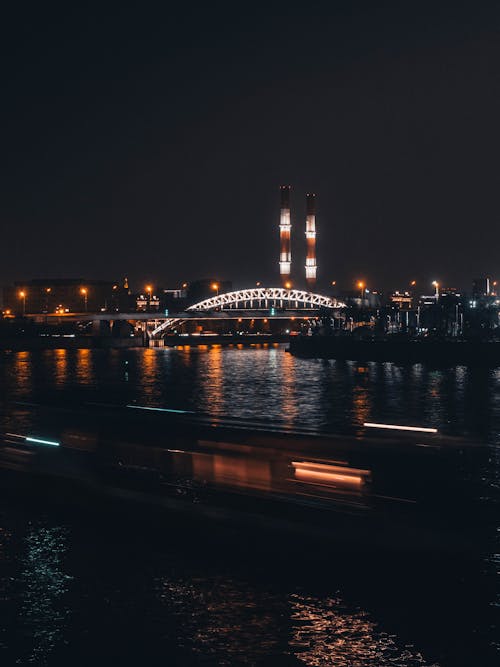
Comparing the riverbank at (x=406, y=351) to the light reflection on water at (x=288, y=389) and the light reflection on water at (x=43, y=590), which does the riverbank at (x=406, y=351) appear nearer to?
the light reflection on water at (x=288, y=389)

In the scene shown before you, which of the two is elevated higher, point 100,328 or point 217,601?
point 100,328

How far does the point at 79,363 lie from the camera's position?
317 ft

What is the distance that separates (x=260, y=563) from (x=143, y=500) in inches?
172

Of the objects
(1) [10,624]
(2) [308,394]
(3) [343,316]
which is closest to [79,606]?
(1) [10,624]

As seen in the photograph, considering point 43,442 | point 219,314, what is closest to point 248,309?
point 219,314

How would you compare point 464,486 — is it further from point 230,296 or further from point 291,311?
point 230,296

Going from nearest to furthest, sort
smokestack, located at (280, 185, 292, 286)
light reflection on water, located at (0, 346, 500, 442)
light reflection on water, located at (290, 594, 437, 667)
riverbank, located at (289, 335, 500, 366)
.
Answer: light reflection on water, located at (290, 594, 437, 667) < light reflection on water, located at (0, 346, 500, 442) < riverbank, located at (289, 335, 500, 366) < smokestack, located at (280, 185, 292, 286)

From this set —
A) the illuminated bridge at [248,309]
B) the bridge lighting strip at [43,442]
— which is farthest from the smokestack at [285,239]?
the bridge lighting strip at [43,442]

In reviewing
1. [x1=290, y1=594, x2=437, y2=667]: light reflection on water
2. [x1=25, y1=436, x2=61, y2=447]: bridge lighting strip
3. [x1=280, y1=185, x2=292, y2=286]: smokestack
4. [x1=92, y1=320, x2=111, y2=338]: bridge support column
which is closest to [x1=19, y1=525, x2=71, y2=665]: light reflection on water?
[x1=290, y1=594, x2=437, y2=667]: light reflection on water

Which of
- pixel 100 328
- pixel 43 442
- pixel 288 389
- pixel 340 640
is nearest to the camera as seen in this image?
pixel 340 640

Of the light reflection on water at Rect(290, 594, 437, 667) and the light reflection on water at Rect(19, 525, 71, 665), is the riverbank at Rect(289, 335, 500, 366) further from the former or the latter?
the light reflection on water at Rect(290, 594, 437, 667)

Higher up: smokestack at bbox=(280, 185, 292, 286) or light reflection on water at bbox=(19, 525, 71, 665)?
smokestack at bbox=(280, 185, 292, 286)

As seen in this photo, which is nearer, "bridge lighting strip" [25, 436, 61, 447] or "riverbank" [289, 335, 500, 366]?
"bridge lighting strip" [25, 436, 61, 447]

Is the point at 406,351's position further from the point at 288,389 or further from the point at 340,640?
the point at 340,640
